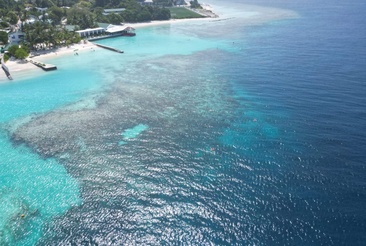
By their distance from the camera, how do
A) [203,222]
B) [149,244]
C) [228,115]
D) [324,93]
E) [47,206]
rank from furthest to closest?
[324,93], [228,115], [47,206], [203,222], [149,244]

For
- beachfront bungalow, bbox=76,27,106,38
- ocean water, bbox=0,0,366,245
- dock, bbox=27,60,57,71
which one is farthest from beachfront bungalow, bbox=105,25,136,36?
ocean water, bbox=0,0,366,245

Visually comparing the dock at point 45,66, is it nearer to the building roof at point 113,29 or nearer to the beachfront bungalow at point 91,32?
the beachfront bungalow at point 91,32

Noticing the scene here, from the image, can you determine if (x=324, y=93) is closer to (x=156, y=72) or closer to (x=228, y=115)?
(x=228, y=115)

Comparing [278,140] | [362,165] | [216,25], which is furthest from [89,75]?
[216,25]

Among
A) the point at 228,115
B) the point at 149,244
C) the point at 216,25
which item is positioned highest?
the point at 216,25

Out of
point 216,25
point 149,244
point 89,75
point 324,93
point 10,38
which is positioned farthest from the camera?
point 216,25

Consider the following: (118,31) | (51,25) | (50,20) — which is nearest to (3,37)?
(51,25)

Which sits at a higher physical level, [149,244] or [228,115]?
[228,115]

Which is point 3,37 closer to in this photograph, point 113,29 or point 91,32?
point 91,32

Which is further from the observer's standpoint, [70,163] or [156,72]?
[156,72]
